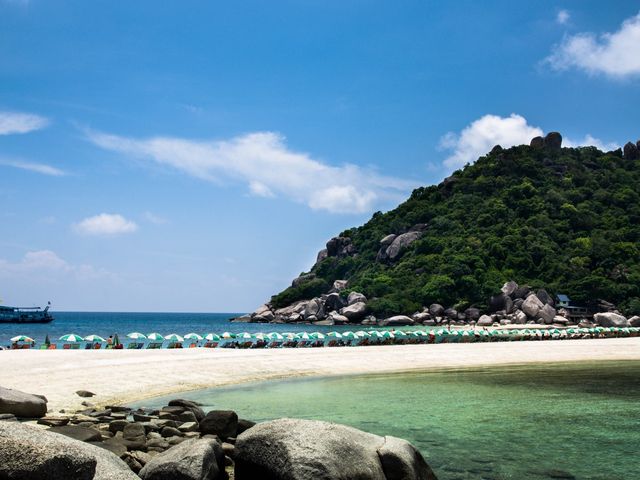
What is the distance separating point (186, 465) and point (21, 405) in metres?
9.05

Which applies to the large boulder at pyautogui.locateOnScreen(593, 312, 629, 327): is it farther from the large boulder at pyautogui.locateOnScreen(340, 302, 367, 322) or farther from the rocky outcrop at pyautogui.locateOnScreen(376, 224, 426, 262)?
the rocky outcrop at pyautogui.locateOnScreen(376, 224, 426, 262)

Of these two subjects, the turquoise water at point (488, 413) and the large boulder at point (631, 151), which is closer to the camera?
the turquoise water at point (488, 413)

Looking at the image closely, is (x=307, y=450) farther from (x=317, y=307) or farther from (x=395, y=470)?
(x=317, y=307)

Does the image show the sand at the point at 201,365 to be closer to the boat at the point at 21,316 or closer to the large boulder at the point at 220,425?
the large boulder at the point at 220,425

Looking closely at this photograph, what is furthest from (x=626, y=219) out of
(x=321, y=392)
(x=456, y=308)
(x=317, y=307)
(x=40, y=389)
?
(x=40, y=389)

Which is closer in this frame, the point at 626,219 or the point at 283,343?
the point at 283,343

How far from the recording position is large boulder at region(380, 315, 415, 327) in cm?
11456

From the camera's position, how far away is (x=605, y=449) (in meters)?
14.7

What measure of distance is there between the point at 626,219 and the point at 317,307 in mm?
80292

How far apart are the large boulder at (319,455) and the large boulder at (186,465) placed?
53 cm

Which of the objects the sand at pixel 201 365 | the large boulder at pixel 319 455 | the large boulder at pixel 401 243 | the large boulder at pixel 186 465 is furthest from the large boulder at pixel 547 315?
the large boulder at pixel 186 465

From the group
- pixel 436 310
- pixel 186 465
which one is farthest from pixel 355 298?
pixel 186 465

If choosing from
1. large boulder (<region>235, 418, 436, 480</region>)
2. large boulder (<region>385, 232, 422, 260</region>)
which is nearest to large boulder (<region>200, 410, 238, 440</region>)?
large boulder (<region>235, 418, 436, 480</region>)

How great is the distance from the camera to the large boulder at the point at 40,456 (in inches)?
279
